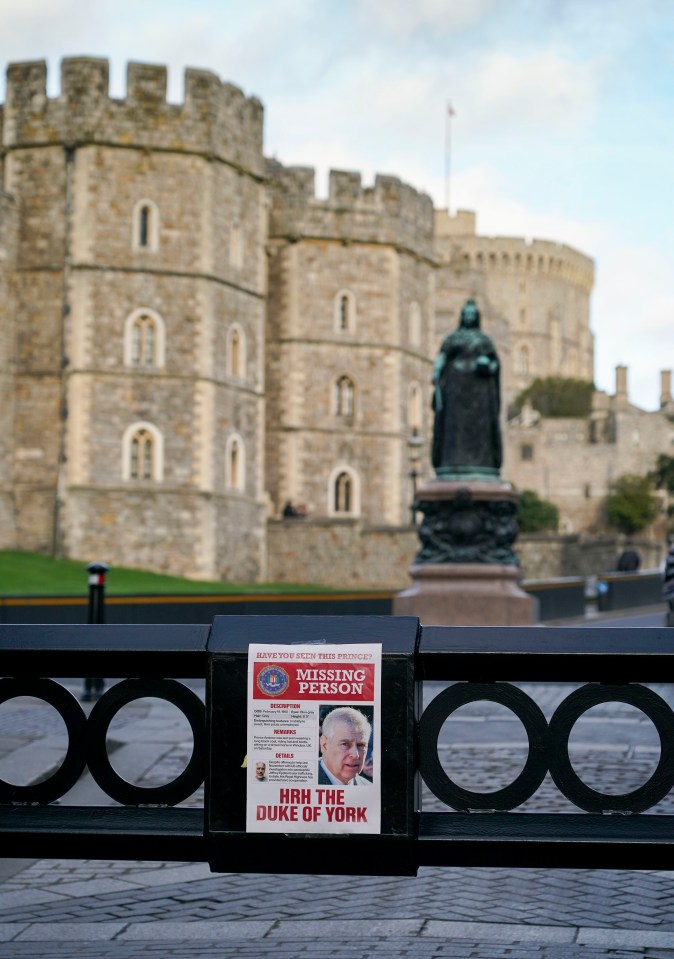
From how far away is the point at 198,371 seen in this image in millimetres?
45312

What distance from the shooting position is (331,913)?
251 inches

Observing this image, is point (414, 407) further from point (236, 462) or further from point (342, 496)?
point (236, 462)

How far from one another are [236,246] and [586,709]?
43.1 meters

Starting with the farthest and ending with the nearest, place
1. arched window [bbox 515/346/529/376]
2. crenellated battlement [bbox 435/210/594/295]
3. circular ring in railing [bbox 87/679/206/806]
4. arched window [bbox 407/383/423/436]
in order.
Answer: arched window [bbox 515/346/529/376] → crenellated battlement [bbox 435/210/594/295] → arched window [bbox 407/383/423/436] → circular ring in railing [bbox 87/679/206/806]

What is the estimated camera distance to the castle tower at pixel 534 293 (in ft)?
402

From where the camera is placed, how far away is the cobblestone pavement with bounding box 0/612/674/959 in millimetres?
5625

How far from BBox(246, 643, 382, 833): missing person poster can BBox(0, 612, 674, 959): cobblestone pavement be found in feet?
3.28

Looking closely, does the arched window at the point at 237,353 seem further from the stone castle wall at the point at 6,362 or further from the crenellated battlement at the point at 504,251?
the crenellated battlement at the point at 504,251

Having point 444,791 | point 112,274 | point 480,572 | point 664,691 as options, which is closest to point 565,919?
point 444,791

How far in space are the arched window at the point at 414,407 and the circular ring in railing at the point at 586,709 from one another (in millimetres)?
50144

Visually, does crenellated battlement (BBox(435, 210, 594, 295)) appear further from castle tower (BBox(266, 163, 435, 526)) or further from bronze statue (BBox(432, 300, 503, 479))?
bronze statue (BBox(432, 300, 503, 479))

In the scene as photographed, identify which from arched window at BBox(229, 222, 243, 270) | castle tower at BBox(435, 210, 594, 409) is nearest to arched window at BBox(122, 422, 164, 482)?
arched window at BBox(229, 222, 243, 270)

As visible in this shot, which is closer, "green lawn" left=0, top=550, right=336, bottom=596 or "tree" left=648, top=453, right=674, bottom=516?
"green lawn" left=0, top=550, right=336, bottom=596

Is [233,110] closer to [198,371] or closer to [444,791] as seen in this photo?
[198,371]
